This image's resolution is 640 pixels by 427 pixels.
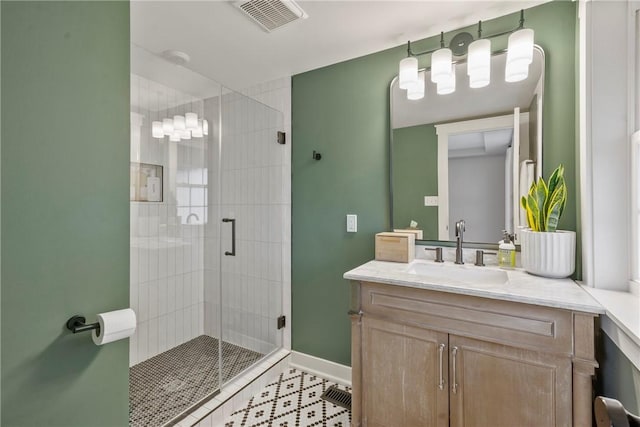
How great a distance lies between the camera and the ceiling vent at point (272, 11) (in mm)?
1520

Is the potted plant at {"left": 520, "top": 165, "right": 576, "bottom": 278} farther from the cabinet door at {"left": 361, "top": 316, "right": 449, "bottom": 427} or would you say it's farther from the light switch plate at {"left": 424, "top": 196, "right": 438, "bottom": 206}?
the cabinet door at {"left": 361, "top": 316, "right": 449, "bottom": 427}

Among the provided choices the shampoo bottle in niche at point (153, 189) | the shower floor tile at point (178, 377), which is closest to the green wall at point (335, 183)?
the shower floor tile at point (178, 377)

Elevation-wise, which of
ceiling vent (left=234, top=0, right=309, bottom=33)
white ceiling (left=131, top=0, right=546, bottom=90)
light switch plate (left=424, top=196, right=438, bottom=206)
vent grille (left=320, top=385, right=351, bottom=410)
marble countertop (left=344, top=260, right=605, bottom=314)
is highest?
white ceiling (left=131, top=0, right=546, bottom=90)

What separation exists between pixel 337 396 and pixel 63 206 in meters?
1.85

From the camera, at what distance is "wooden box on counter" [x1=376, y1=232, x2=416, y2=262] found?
1.76 meters

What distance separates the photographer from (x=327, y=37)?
185 cm

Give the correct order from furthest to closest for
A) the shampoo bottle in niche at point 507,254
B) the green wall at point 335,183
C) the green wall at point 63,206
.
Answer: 1. the green wall at point 335,183
2. the shampoo bottle in niche at point 507,254
3. the green wall at point 63,206

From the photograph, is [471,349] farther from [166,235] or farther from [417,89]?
[166,235]

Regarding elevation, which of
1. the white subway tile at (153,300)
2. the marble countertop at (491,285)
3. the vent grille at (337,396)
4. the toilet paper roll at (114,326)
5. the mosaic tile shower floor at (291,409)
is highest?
the marble countertop at (491,285)

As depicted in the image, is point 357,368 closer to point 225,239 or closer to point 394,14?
point 225,239

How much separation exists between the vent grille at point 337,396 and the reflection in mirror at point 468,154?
117 cm

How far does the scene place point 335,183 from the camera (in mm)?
2191

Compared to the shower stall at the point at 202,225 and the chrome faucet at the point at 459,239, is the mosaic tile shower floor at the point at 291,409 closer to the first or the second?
the shower stall at the point at 202,225

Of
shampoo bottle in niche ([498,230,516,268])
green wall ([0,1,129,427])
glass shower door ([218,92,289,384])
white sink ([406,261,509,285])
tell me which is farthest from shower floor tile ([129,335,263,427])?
shampoo bottle in niche ([498,230,516,268])
